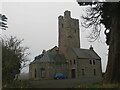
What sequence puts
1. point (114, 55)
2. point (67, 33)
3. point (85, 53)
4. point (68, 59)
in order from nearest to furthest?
1. point (114, 55)
2. point (68, 59)
3. point (67, 33)
4. point (85, 53)

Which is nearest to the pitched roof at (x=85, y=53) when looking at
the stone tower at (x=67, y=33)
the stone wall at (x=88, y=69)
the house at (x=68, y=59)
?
the house at (x=68, y=59)

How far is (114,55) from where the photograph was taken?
2105 centimetres

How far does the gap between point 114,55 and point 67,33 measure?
52.3m

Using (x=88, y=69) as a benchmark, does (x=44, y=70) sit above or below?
above

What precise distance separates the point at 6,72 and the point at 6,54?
176 cm

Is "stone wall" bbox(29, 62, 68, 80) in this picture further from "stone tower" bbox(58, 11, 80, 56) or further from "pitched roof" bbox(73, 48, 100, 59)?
"pitched roof" bbox(73, 48, 100, 59)

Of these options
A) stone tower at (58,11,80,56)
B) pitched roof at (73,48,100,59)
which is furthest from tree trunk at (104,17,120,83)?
stone tower at (58,11,80,56)

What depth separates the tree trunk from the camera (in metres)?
20.5

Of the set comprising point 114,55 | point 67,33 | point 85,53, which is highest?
point 67,33

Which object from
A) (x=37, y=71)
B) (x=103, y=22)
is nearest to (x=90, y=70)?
(x=37, y=71)

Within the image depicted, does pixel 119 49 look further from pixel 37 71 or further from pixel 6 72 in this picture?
pixel 37 71

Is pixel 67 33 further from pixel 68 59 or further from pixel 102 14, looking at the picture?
pixel 102 14

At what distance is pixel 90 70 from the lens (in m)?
73.3

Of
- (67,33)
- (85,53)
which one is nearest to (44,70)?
(67,33)
